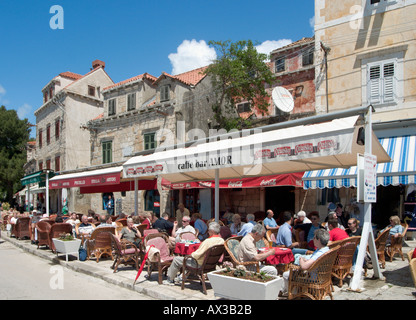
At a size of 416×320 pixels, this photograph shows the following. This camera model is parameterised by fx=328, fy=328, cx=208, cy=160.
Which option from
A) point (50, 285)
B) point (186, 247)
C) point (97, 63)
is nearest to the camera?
point (50, 285)

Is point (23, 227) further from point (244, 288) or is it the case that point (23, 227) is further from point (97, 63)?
point (97, 63)

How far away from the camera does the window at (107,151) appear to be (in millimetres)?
22391

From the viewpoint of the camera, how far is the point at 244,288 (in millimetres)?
4309

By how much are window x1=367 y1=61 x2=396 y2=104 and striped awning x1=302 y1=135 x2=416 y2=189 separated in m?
1.70

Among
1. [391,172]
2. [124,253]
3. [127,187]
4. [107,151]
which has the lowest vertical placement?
[124,253]

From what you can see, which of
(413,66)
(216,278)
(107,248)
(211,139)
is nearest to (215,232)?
(216,278)

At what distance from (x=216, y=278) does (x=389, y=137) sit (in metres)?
8.68

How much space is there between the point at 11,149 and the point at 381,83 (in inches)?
1465

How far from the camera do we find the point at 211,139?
862cm

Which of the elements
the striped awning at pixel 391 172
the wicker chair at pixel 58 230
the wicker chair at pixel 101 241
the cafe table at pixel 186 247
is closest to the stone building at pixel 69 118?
the wicker chair at pixel 58 230

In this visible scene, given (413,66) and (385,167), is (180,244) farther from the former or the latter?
(413,66)

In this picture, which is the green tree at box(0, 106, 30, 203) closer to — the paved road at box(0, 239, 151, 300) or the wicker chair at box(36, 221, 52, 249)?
the wicker chair at box(36, 221, 52, 249)

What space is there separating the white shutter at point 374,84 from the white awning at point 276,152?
508cm

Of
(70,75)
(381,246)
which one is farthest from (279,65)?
(70,75)
